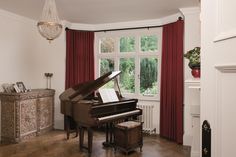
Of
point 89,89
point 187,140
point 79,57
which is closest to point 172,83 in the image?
point 187,140

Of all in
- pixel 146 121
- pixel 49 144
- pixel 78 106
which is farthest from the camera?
pixel 146 121

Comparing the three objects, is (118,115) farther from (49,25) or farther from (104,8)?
(104,8)

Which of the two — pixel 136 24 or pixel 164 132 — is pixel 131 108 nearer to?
pixel 164 132

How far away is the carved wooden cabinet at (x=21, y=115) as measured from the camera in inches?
175

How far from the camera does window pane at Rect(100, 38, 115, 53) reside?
18.7 ft

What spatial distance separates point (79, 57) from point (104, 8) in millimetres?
1621

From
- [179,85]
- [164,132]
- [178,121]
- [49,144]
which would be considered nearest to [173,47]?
[179,85]

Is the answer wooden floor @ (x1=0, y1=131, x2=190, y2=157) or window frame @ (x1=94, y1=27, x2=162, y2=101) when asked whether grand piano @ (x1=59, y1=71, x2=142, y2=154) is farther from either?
window frame @ (x1=94, y1=27, x2=162, y2=101)

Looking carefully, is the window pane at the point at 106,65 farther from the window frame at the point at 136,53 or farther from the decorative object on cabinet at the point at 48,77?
the decorative object on cabinet at the point at 48,77

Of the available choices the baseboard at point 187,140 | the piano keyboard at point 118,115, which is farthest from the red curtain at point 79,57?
the baseboard at point 187,140

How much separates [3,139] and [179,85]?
152 inches

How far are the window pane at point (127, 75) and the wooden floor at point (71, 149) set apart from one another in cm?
136

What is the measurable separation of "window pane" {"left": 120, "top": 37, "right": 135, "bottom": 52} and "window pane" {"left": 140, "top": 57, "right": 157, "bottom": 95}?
0.43 metres

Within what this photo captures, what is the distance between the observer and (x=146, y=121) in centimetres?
513
